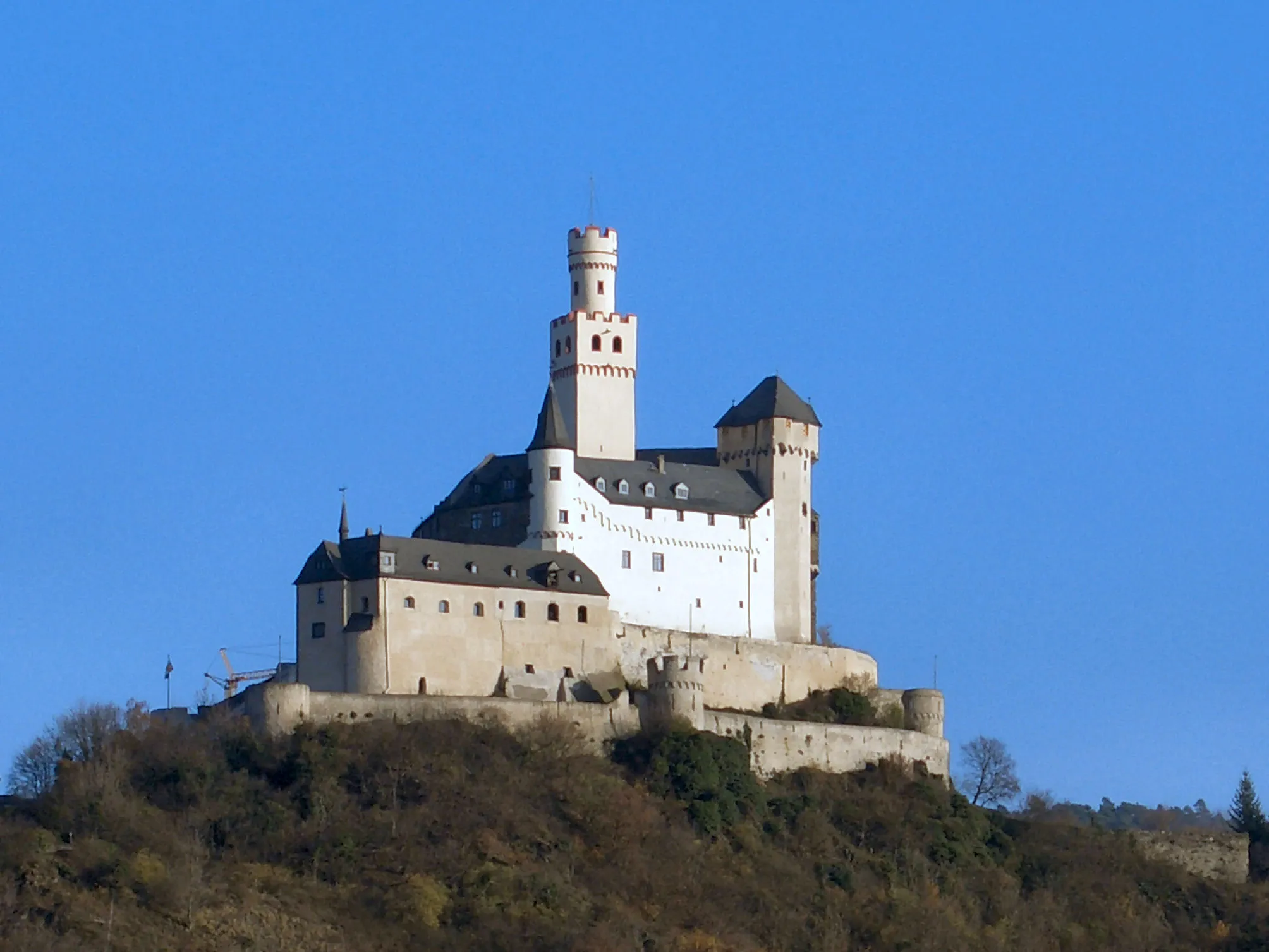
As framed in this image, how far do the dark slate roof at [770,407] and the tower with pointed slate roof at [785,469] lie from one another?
21 mm

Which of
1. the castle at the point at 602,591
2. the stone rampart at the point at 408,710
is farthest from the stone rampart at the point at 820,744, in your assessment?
the stone rampart at the point at 408,710

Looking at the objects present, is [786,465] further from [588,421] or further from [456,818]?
[456,818]

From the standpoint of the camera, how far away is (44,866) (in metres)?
82.5

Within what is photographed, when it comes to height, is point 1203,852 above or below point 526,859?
above

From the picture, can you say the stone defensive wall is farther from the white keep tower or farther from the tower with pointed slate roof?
the white keep tower

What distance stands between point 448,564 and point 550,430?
6446mm

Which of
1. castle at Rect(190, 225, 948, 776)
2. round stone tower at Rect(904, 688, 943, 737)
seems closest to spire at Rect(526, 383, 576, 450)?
castle at Rect(190, 225, 948, 776)

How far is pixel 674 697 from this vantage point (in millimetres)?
94625

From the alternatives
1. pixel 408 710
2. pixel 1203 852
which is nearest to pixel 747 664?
pixel 408 710

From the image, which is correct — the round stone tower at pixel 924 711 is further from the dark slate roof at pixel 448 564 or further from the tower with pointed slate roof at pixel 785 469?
the dark slate roof at pixel 448 564

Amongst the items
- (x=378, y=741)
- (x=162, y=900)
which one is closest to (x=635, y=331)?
(x=378, y=741)

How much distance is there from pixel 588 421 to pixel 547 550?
6.22m

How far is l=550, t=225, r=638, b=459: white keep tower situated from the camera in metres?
102

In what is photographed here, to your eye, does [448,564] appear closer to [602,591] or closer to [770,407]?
[602,591]
